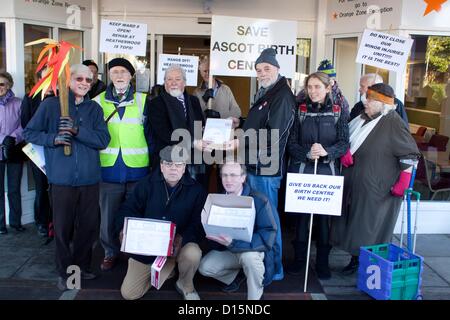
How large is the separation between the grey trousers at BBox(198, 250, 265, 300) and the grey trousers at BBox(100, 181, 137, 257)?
0.94 metres

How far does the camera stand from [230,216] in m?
3.46

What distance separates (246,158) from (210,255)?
855mm

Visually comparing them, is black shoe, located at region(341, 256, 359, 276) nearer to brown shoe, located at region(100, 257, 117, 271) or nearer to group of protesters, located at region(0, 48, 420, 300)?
group of protesters, located at region(0, 48, 420, 300)

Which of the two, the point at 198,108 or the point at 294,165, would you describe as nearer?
the point at 294,165

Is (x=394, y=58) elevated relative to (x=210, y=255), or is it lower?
elevated

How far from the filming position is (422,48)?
5.48 metres

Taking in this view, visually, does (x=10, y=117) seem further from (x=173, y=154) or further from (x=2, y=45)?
(x=173, y=154)

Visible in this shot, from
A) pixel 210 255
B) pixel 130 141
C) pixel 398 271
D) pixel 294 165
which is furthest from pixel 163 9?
pixel 398 271

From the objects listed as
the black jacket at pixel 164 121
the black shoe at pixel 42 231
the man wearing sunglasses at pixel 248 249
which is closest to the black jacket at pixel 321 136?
the man wearing sunglasses at pixel 248 249

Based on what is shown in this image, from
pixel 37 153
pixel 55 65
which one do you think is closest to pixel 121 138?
pixel 37 153

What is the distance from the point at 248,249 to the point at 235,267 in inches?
12.2

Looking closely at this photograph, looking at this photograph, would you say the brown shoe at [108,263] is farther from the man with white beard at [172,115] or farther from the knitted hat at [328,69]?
the knitted hat at [328,69]

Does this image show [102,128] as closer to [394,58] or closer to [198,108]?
[198,108]

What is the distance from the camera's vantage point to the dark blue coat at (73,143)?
12.2 feet
